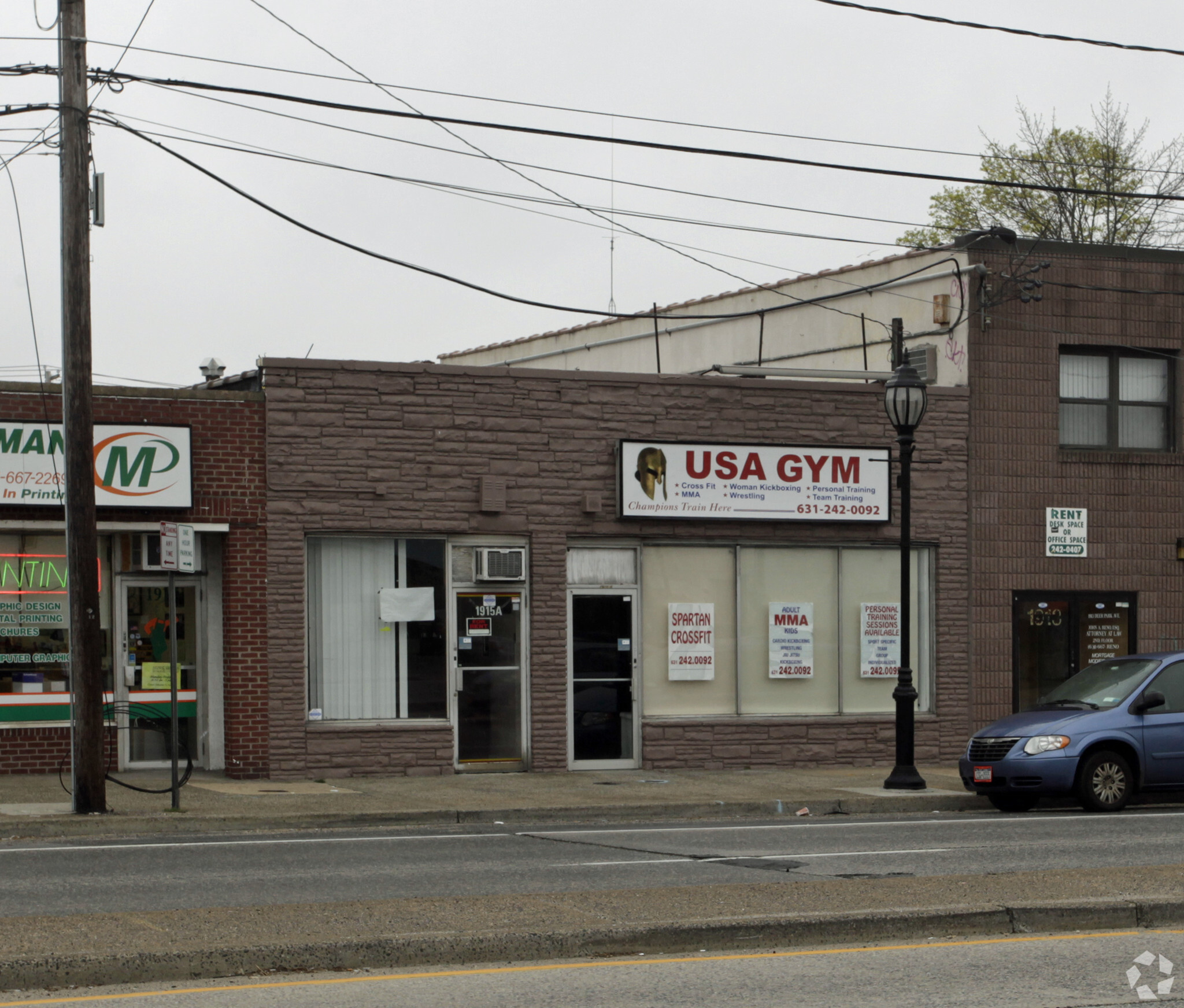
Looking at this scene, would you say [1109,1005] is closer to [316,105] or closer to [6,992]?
[6,992]

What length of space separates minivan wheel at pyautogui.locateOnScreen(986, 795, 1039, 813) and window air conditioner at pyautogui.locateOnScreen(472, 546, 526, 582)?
613cm

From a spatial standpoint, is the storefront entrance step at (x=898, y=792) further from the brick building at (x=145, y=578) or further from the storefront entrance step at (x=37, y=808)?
the storefront entrance step at (x=37, y=808)

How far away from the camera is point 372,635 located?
1931 centimetres

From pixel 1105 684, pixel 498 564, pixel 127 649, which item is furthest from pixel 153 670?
pixel 1105 684

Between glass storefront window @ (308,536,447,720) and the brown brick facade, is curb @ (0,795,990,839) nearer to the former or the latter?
glass storefront window @ (308,536,447,720)

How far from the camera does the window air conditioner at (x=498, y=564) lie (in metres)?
19.4

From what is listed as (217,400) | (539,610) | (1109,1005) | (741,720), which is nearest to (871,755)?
(741,720)

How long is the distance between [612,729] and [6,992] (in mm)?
12900

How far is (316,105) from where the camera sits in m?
17.3

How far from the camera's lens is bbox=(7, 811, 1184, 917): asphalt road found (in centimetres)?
1061

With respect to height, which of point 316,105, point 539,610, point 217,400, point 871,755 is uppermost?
point 316,105

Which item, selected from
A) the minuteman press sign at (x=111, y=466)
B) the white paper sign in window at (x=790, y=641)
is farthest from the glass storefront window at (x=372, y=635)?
the white paper sign in window at (x=790, y=641)

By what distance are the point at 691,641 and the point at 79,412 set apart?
27.6 ft

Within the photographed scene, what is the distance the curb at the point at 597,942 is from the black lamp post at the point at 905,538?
8.56 m
